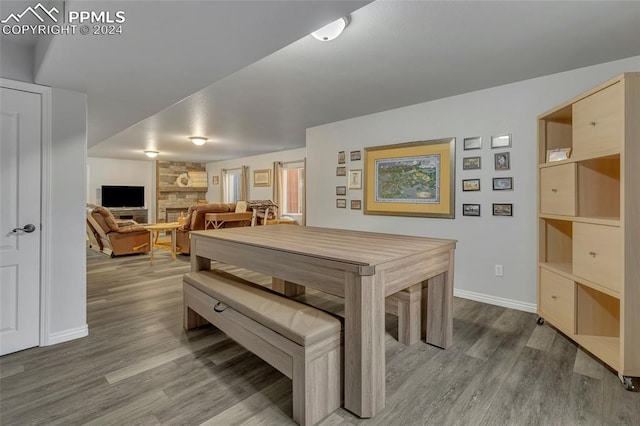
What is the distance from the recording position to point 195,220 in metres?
5.20

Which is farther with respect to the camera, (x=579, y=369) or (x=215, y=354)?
(x=215, y=354)

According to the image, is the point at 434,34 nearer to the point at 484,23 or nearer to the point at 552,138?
the point at 484,23

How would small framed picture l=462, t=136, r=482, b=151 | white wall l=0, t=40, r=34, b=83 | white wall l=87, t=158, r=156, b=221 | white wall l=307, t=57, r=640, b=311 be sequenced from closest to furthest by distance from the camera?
white wall l=0, t=40, r=34, b=83 < white wall l=307, t=57, r=640, b=311 < small framed picture l=462, t=136, r=482, b=151 < white wall l=87, t=158, r=156, b=221

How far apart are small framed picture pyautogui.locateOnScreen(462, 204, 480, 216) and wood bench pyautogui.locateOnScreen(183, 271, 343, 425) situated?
7.76ft

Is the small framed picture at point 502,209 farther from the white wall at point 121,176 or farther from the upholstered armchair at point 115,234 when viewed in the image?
the white wall at point 121,176

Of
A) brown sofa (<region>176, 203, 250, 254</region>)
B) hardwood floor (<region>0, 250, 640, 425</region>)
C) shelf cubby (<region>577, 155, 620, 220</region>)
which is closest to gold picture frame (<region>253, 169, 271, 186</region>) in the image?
brown sofa (<region>176, 203, 250, 254</region>)

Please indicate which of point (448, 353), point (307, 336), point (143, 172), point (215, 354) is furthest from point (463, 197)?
point (143, 172)

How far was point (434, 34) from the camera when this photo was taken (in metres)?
2.09

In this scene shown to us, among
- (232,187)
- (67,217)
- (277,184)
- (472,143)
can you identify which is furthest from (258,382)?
(232,187)

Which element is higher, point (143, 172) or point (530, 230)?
point (143, 172)

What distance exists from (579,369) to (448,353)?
0.78 m

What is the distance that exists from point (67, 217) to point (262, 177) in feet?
18.9

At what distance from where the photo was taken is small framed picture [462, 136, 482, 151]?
3209 mm

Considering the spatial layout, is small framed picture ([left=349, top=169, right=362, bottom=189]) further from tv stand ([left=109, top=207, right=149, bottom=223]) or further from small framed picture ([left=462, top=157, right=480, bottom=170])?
tv stand ([left=109, top=207, right=149, bottom=223])
